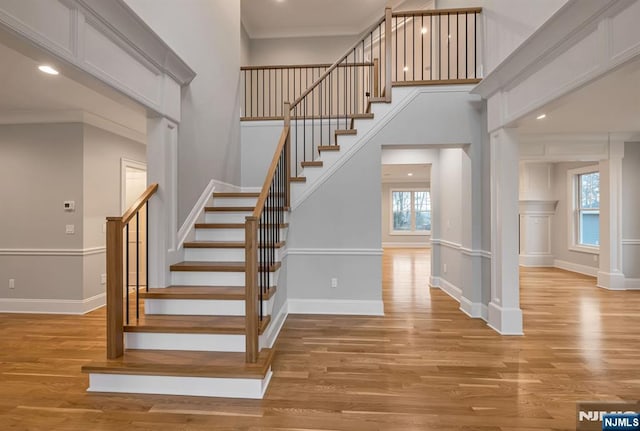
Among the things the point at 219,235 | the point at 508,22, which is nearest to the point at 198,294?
the point at 219,235

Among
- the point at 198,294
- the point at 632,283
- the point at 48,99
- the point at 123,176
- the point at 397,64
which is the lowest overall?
the point at 632,283

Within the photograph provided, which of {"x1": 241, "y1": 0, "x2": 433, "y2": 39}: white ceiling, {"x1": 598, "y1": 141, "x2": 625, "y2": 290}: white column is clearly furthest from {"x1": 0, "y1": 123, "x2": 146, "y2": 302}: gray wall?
{"x1": 598, "y1": 141, "x2": 625, "y2": 290}: white column

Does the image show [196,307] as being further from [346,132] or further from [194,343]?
[346,132]

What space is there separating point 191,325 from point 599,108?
4507 mm

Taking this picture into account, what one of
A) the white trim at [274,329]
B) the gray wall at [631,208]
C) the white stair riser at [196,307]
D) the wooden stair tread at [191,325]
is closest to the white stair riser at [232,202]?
the white trim at [274,329]

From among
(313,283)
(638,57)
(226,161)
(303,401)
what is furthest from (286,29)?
(303,401)

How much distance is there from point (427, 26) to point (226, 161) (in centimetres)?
521

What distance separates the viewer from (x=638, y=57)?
6.19ft

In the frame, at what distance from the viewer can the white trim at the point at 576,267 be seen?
673cm

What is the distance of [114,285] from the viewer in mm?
2410

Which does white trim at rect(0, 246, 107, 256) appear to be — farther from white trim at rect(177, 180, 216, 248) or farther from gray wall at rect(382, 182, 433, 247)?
gray wall at rect(382, 182, 433, 247)

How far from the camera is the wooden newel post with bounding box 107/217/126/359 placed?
7.87ft

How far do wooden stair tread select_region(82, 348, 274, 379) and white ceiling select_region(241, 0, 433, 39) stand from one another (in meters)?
6.66

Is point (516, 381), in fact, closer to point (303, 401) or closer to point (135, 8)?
point (303, 401)
